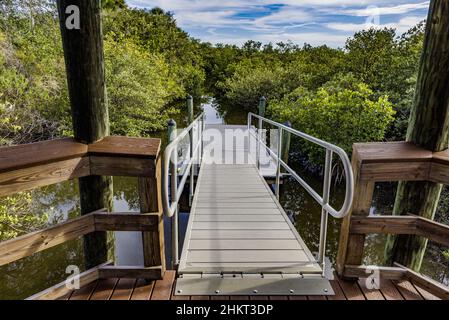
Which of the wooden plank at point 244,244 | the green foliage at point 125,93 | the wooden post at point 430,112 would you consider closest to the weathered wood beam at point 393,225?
the wooden post at point 430,112

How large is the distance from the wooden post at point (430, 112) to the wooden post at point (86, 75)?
208 cm

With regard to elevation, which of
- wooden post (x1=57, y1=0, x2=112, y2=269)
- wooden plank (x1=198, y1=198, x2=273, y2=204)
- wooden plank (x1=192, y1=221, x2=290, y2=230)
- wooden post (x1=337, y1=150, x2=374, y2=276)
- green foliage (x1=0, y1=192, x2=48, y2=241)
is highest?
wooden post (x1=57, y1=0, x2=112, y2=269)

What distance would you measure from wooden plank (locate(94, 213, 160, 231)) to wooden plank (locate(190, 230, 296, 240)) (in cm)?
84

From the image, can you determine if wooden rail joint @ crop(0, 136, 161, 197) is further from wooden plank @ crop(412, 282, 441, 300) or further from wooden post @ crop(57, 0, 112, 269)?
wooden plank @ crop(412, 282, 441, 300)

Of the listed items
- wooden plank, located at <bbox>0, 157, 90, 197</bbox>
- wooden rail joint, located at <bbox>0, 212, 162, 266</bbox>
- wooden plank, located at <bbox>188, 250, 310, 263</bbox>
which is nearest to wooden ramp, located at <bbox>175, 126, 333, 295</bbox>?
wooden plank, located at <bbox>188, 250, 310, 263</bbox>

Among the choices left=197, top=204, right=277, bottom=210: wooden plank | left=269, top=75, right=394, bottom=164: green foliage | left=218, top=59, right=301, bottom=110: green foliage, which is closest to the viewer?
left=197, top=204, right=277, bottom=210: wooden plank

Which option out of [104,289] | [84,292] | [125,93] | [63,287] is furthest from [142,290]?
[125,93]

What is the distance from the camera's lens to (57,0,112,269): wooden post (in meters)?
1.80

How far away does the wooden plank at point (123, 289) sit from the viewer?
1.72 meters

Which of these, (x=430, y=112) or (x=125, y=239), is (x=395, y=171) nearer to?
(x=430, y=112)

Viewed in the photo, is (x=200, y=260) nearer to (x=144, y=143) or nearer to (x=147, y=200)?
(x=147, y=200)

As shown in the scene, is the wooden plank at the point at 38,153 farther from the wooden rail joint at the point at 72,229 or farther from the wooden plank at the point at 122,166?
the wooden rail joint at the point at 72,229

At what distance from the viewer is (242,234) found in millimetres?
2674
